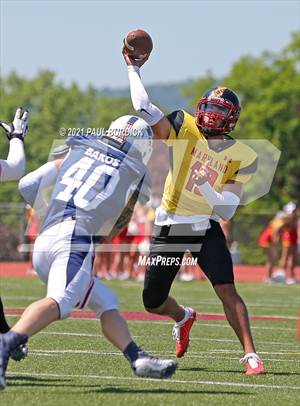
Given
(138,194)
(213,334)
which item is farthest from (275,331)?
(138,194)

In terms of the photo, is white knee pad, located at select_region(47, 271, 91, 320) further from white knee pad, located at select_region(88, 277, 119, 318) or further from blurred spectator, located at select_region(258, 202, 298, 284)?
blurred spectator, located at select_region(258, 202, 298, 284)

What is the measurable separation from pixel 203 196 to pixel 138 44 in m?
1.11

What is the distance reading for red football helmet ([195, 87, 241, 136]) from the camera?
312 inches

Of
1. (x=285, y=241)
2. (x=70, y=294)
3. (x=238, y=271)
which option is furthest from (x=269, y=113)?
(x=70, y=294)

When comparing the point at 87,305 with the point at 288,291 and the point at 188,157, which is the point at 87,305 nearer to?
the point at 188,157

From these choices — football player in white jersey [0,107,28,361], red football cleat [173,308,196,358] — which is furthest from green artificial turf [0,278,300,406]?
football player in white jersey [0,107,28,361]

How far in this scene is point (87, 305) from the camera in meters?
6.50

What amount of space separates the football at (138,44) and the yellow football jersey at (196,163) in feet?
2.22

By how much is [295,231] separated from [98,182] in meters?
16.4

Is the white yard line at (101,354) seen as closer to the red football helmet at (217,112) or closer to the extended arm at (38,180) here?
the red football helmet at (217,112)

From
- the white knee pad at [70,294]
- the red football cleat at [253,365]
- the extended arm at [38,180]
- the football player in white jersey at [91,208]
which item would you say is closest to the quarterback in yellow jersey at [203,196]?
the red football cleat at [253,365]

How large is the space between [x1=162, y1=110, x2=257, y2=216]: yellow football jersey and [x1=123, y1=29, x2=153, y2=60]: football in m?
0.68

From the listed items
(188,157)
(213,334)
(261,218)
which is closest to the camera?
(188,157)

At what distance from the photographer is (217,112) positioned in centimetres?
791
